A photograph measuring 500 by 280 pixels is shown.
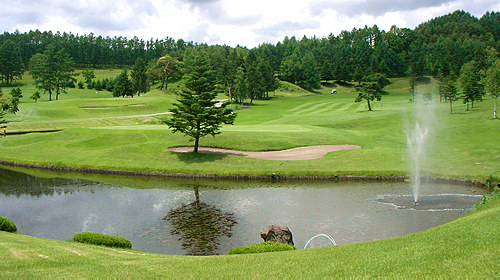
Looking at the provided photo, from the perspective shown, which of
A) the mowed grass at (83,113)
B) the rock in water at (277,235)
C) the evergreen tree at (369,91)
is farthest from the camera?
the evergreen tree at (369,91)

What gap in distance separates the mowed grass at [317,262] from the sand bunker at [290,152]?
3118 cm

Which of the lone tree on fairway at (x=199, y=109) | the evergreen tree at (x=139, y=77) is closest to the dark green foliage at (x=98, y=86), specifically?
the evergreen tree at (x=139, y=77)

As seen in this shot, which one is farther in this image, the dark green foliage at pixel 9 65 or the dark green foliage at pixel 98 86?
the dark green foliage at pixel 98 86

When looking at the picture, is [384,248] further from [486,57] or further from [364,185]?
[486,57]

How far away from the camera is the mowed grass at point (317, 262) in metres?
11.8

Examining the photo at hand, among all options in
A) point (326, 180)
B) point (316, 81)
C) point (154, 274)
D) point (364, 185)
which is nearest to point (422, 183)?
point (364, 185)

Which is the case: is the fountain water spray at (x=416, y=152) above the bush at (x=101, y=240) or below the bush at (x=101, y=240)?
above

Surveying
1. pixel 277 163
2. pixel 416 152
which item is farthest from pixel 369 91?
pixel 277 163

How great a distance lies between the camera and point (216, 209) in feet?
104

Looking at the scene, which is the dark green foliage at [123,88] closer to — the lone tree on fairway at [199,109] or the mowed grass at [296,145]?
the mowed grass at [296,145]

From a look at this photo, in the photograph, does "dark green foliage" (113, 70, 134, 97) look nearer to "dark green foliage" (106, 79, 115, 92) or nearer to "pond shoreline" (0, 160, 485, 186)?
"dark green foliage" (106, 79, 115, 92)

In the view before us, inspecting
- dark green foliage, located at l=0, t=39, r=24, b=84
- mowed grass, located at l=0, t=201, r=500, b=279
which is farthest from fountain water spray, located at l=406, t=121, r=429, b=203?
dark green foliage, located at l=0, t=39, r=24, b=84

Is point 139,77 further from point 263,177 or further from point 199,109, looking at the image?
point 263,177

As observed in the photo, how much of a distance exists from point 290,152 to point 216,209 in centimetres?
2032
